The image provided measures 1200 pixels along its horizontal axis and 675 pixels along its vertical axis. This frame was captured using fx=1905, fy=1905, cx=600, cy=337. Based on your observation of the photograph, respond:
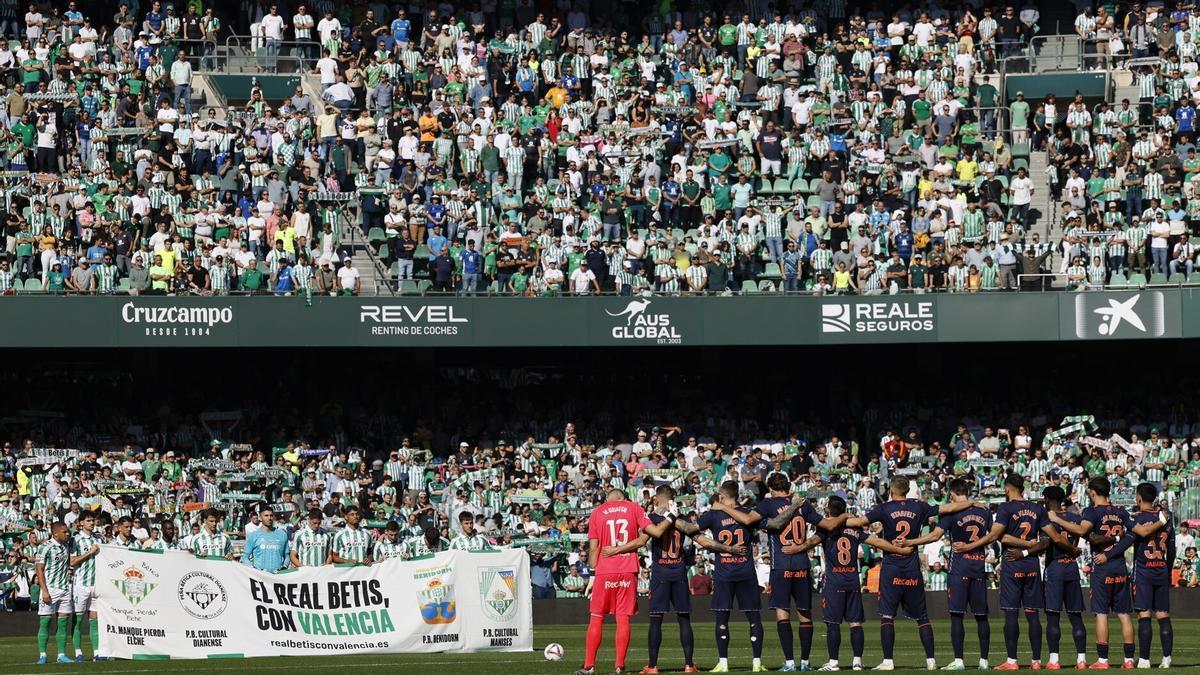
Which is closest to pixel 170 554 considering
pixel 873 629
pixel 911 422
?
pixel 873 629

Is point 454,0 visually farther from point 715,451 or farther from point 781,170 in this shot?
point 715,451

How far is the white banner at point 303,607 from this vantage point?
63.1ft

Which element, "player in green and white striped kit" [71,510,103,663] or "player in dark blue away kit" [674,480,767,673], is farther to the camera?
"player in green and white striped kit" [71,510,103,663]

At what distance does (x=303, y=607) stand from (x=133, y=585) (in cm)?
172

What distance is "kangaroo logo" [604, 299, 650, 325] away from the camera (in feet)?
105

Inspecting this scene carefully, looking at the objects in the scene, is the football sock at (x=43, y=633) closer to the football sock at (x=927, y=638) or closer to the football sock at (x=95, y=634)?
the football sock at (x=95, y=634)

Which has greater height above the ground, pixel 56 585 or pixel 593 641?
pixel 56 585

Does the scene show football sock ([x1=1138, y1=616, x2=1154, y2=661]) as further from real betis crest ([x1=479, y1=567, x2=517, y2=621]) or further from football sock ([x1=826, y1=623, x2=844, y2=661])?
real betis crest ([x1=479, y1=567, x2=517, y2=621])

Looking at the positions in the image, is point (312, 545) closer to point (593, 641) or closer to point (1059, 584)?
point (593, 641)

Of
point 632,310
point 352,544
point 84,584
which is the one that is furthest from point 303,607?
point 632,310

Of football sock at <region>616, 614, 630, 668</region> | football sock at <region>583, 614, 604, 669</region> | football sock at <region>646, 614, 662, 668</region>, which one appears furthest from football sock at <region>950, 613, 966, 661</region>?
football sock at <region>583, 614, 604, 669</region>

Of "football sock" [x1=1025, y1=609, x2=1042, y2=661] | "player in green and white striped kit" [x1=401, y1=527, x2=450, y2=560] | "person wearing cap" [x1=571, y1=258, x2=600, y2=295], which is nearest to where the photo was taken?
"football sock" [x1=1025, y1=609, x2=1042, y2=661]

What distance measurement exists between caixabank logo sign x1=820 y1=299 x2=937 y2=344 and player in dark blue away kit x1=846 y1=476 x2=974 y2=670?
1578 cm

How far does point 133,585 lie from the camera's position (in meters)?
19.2
